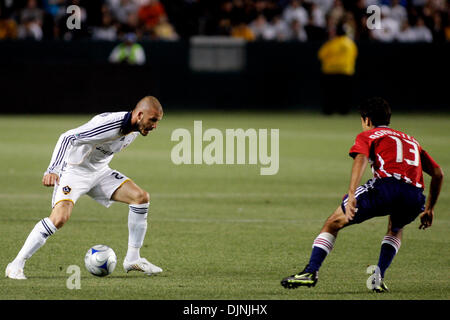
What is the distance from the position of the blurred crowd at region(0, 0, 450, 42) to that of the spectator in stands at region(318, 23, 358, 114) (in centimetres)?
165

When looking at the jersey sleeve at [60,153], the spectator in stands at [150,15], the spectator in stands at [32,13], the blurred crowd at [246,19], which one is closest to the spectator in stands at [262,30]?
the blurred crowd at [246,19]

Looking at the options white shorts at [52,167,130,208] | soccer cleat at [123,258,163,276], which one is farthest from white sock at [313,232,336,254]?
white shorts at [52,167,130,208]

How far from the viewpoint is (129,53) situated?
26.0m

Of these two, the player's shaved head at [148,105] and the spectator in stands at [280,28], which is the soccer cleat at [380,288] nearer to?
the player's shaved head at [148,105]

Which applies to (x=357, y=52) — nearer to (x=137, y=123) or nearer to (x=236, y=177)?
(x=236, y=177)

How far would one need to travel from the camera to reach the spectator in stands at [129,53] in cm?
2580

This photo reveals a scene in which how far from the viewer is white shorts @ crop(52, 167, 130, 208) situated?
25.4 ft

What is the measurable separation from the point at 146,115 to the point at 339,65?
63.2ft

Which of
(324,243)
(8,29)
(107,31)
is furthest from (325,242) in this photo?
(107,31)

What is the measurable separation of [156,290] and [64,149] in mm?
1371

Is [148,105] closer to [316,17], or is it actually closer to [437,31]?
[316,17]

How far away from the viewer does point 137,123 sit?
24.7ft

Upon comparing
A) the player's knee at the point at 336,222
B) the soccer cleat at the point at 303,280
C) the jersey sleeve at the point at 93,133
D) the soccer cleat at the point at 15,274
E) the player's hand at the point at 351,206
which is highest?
the jersey sleeve at the point at 93,133

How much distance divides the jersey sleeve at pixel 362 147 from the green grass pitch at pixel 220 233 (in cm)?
108
